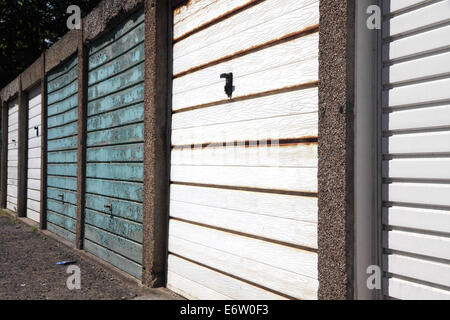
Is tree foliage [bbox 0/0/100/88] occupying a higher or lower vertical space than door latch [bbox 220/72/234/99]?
higher

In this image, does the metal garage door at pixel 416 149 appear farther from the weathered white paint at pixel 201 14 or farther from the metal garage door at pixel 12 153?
the metal garage door at pixel 12 153

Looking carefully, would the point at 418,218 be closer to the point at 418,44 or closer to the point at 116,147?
the point at 418,44

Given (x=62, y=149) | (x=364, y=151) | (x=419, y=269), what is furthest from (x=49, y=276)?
(x=419, y=269)

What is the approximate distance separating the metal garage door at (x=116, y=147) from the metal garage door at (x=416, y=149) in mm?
3079

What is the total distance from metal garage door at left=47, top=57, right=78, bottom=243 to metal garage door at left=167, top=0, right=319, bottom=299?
340cm

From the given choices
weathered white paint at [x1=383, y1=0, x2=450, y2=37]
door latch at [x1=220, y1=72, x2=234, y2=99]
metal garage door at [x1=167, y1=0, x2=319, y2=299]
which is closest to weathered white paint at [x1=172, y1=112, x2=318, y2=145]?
metal garage door at [x1=167, y1=0, x2=319, y2=299]

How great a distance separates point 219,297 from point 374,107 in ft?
6.67

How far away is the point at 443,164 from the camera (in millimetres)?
2262

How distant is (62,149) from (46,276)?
10.1 feet

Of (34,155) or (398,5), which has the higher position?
(398,5)

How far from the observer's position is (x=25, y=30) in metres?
17.3

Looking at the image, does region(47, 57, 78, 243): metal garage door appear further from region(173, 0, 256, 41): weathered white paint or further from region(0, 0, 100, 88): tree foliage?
region(0, 0, 100, 88): tree foliage

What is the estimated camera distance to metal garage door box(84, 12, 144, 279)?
16.9ft
